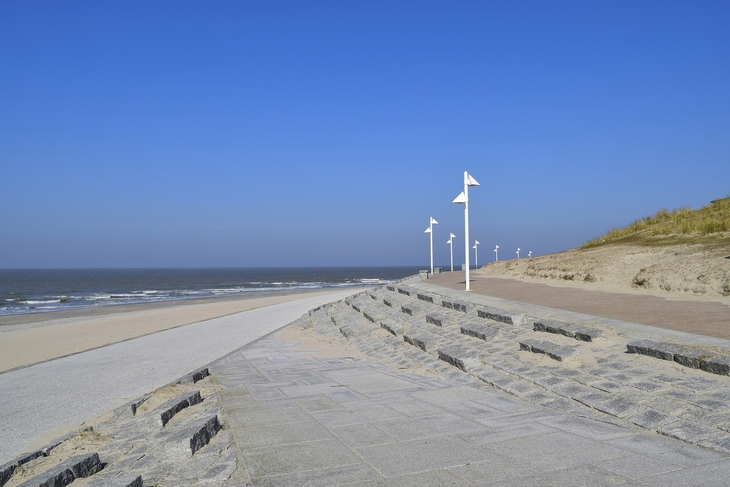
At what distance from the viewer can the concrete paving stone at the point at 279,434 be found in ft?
16.3

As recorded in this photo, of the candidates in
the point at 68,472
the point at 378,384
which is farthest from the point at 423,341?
the point at 68,472

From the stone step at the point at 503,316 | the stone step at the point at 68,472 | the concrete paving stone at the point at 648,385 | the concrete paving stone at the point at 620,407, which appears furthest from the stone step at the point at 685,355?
the stone step at the point at 68,472

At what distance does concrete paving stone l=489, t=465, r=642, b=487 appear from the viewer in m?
3.77

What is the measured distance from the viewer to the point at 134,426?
18.8ft

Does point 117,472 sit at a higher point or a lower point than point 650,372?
lower

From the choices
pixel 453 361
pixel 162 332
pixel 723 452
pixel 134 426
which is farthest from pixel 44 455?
pixel 162 332

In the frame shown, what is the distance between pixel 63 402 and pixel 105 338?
399 inches

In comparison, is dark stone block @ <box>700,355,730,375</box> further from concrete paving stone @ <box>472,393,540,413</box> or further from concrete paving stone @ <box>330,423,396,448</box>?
concrete paving stone @ <box>330,423,396,448</box>

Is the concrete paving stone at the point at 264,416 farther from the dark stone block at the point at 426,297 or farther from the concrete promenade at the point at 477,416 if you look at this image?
the dark stone block at the point at 426,297

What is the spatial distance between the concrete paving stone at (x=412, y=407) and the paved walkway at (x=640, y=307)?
3.72 metres

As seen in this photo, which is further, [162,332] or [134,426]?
[162,332]

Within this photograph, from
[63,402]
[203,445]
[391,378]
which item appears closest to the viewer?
[203,445]

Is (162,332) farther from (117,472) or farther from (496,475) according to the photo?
(496,475)

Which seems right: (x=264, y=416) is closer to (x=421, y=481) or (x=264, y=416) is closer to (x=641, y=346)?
(x=421, y=481)
